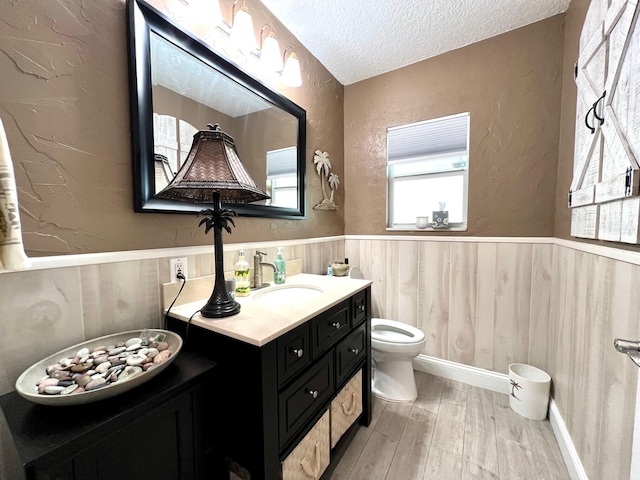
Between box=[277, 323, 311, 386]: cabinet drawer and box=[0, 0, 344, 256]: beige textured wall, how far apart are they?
2.21ft

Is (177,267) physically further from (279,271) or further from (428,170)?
(428,170)

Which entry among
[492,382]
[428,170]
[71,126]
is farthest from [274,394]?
[428,170]

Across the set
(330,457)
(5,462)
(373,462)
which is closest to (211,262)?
(5,462)

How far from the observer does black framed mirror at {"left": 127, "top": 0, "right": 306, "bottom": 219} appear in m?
0.99

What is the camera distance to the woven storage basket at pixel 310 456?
0.97 meters

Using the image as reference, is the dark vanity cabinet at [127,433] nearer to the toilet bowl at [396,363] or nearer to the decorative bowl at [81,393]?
the decorative bowl at [81,393]

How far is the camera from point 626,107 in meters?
0.87

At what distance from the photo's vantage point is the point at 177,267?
1130mm

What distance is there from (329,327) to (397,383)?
1028 mm

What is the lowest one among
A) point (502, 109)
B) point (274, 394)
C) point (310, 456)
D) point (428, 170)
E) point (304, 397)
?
point (310, 456)

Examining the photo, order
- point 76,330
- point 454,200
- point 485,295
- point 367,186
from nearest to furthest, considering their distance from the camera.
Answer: point 76,330, point 485,295, point 454,200, point 367,186

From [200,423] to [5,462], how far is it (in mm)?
560

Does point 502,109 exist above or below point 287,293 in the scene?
above

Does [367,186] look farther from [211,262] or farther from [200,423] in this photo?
[200,423]
